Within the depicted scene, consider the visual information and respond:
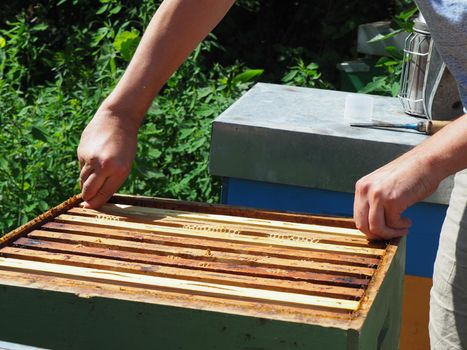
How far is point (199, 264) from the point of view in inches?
53.9

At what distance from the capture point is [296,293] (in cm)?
126

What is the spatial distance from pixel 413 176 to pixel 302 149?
0.60m

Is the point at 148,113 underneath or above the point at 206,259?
underneath

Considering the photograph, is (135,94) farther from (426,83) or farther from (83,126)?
(83,126)

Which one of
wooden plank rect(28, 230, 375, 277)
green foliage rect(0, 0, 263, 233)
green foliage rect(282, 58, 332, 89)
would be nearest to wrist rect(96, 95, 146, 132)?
wooden plank rect(28, 230, 375, 277)

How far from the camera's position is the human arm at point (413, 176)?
4.53 feet

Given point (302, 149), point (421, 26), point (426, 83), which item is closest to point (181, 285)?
point (302, 149)

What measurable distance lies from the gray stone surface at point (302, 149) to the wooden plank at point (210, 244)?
0.53 metres

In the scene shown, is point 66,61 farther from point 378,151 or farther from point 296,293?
point 296,293

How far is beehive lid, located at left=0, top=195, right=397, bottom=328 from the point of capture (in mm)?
1210

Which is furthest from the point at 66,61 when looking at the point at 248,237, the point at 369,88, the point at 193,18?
the point at 248,237

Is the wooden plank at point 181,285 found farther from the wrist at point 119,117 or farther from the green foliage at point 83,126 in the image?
the green foliage at point 83,126

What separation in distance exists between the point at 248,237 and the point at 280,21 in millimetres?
3684

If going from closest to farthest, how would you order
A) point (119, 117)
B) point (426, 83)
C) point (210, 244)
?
point (210, 244), point (119, 117), point (426, 83)
